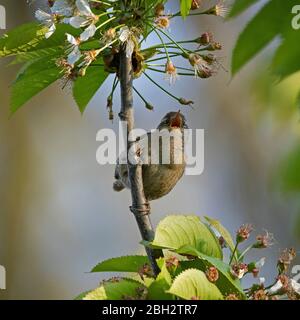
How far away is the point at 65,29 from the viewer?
1106 mm

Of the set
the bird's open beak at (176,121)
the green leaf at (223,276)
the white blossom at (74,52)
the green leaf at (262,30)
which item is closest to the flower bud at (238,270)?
the green leaf at (223,276)

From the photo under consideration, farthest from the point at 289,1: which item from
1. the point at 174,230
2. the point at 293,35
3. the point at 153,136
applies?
the point at 153,136

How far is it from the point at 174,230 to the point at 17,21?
80.0 inches

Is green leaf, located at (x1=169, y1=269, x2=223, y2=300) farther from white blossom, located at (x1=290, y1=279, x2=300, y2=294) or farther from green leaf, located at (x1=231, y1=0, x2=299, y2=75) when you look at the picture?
green leaf, located at (x1=231, y1=0, x2=299, y2=75)

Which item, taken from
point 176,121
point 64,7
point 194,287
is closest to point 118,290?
point 194,287

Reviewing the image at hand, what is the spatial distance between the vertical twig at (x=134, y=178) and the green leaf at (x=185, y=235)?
0.03 metres

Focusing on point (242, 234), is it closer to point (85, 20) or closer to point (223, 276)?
point (223, 276)

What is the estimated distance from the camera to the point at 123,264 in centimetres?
100

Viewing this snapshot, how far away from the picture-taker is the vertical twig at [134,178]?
3.13 ft

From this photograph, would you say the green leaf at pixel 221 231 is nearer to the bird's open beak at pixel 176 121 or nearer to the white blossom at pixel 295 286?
the white blossom at pixel 295 286

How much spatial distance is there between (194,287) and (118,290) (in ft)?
0.37

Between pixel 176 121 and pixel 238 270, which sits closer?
pixel 238 270

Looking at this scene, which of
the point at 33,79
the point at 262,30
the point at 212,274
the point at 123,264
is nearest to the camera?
the point at 262,30

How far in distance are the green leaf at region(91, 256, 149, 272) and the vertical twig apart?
0.17 ft
